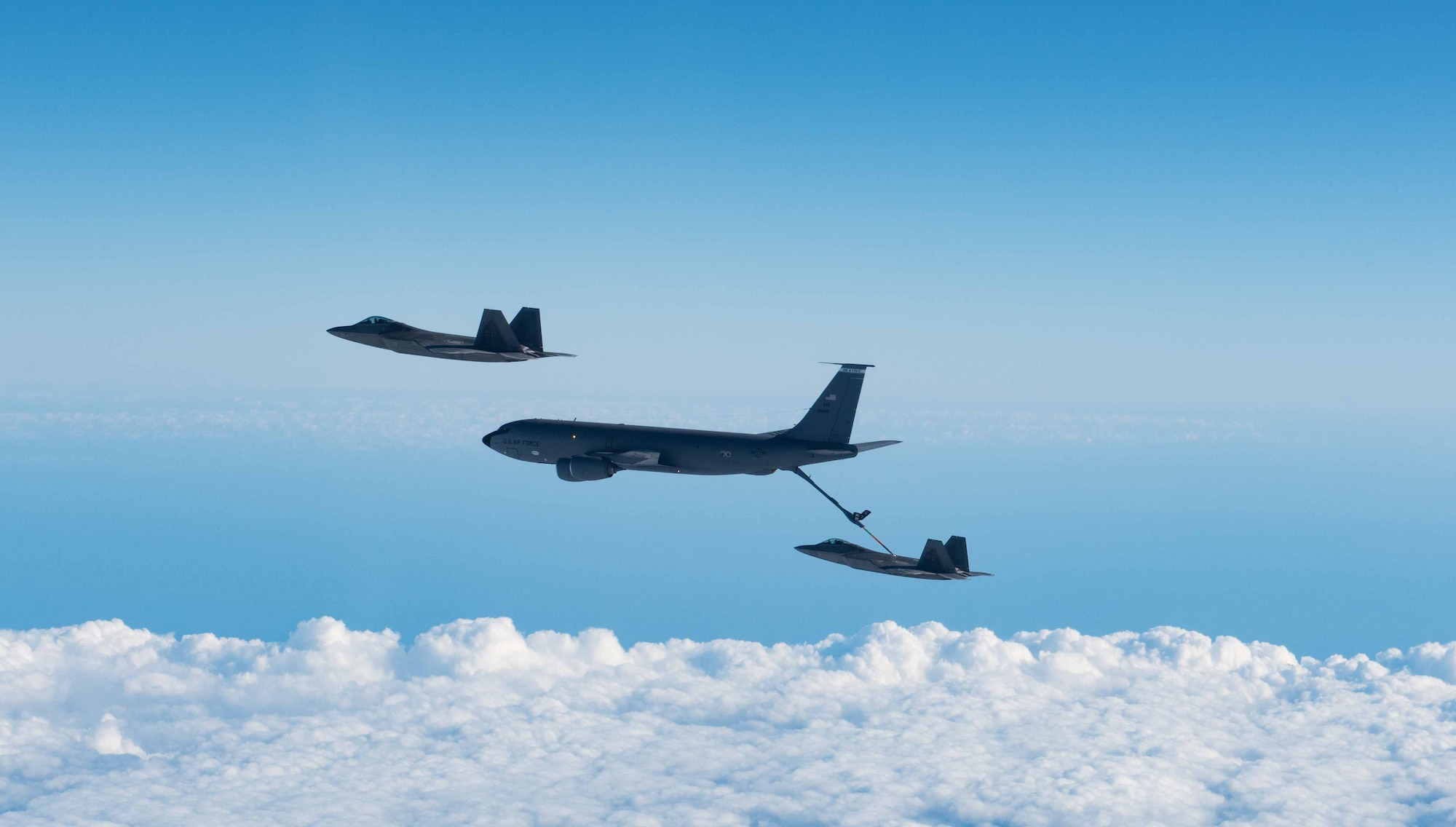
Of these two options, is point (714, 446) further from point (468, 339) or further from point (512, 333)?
point (468, 339)

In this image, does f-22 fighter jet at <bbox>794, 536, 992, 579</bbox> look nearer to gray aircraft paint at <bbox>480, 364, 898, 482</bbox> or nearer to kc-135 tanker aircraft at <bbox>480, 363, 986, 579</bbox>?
kc-135 tanker aircraft at <bbox>480, 363, 986, 579</bbox>

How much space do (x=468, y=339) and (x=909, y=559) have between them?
27.5 meters

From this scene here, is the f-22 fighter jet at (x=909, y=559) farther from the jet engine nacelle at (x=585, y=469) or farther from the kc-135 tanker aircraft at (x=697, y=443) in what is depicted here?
the jet engine nacelle at (x=585, y=469)

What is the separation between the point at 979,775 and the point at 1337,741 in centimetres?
8249

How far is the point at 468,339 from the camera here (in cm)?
4447

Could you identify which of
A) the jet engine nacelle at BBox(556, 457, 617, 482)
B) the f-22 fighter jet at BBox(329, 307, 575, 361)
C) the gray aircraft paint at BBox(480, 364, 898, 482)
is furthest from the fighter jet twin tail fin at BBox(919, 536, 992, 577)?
the f-22 fighter jet at BBox(329, 307, 575, 361)

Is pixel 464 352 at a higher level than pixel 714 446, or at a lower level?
higher

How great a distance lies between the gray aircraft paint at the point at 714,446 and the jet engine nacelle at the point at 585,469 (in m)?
0.04

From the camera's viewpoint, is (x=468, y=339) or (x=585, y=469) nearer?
(x=585, y=469)

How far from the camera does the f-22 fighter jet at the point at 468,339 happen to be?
4291 centimetres

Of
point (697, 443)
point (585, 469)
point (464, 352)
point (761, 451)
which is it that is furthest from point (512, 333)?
point (761, 451)

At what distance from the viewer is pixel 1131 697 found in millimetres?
199875

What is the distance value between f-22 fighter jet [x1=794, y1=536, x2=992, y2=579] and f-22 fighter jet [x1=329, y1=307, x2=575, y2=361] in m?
18.3

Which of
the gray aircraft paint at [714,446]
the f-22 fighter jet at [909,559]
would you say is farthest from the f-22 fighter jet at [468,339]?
the f-22 fighter jet at [909,559]
